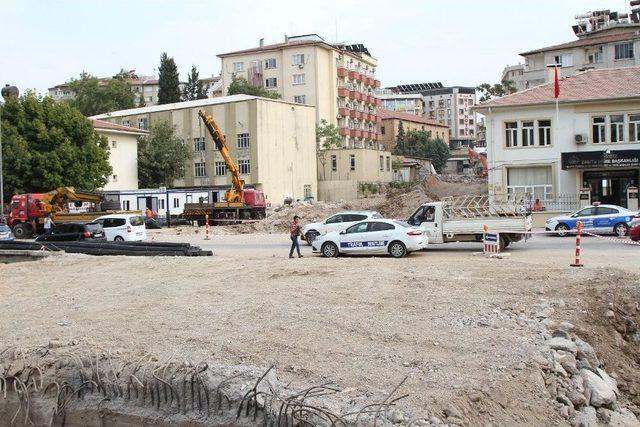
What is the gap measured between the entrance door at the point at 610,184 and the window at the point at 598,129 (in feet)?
6.48

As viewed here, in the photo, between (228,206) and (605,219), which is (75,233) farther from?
(605,219)

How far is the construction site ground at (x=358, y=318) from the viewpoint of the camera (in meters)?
9.40

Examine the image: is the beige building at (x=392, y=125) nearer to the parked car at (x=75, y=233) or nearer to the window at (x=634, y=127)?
the window at (x=634, y=127)

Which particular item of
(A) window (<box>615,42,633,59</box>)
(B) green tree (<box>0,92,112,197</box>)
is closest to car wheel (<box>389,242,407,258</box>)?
(B) green tree (<box>0,92,112,197</box>)

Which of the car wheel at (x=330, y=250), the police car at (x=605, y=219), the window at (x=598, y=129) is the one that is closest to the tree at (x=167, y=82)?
the window at (x=598, y=129)

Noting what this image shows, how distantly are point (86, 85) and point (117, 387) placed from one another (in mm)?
89084

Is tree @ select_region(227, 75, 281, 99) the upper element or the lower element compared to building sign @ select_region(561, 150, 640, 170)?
upper

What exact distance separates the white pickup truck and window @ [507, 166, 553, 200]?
700 inches

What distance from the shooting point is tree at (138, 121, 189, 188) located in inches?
2653

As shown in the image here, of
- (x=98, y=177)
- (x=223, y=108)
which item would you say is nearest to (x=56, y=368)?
(x=98, y=177)

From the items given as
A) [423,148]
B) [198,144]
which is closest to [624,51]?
[198,144]

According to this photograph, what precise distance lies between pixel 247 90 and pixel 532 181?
47.7m

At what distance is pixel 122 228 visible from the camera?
→ 1296 inches

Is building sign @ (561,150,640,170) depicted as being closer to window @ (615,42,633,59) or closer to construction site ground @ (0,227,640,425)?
construction site ground @ (0,227,640,425)
